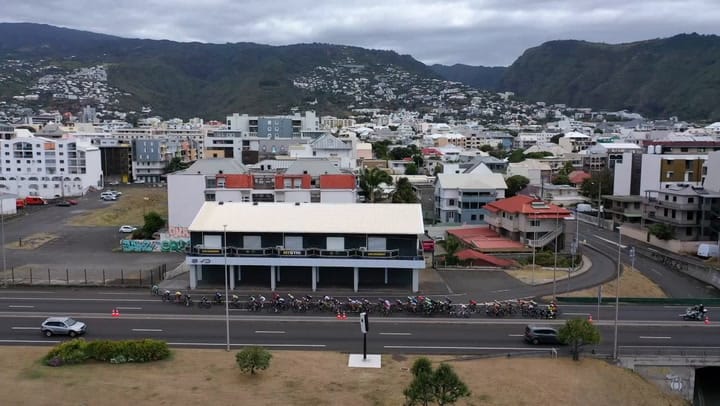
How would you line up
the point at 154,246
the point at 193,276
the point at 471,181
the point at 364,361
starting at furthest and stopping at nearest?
the point at 471,181 → the point at 154,246 → the point at 193,276 → the point at 364,361

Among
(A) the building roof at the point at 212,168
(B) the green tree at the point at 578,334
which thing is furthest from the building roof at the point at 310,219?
(B) the green tree at the point at 578,334

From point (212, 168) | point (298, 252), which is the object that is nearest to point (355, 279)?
point (298, 252)

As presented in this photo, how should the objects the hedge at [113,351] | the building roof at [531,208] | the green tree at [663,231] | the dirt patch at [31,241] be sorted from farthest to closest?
1. the green tree at [663,231]
2. the dirt patch at [31,241]
3. the building roof at [531,208]
4. the hedge at [113,351]

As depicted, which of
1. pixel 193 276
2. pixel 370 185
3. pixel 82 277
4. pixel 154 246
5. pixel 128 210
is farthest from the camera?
pixel 128 210

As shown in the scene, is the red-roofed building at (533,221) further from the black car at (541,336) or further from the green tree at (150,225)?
the green tree at (150,225)

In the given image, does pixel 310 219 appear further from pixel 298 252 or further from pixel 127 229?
→ pixel 127 229

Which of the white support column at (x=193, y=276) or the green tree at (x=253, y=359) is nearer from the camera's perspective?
the green tree at (x=253, y=359)

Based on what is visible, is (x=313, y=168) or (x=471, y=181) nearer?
(x=313, y=168)

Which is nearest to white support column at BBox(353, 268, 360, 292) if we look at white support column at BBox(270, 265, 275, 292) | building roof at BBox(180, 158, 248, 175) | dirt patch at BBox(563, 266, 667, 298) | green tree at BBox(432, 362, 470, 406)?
white support column at BBox(270, 265, 275, 292)
